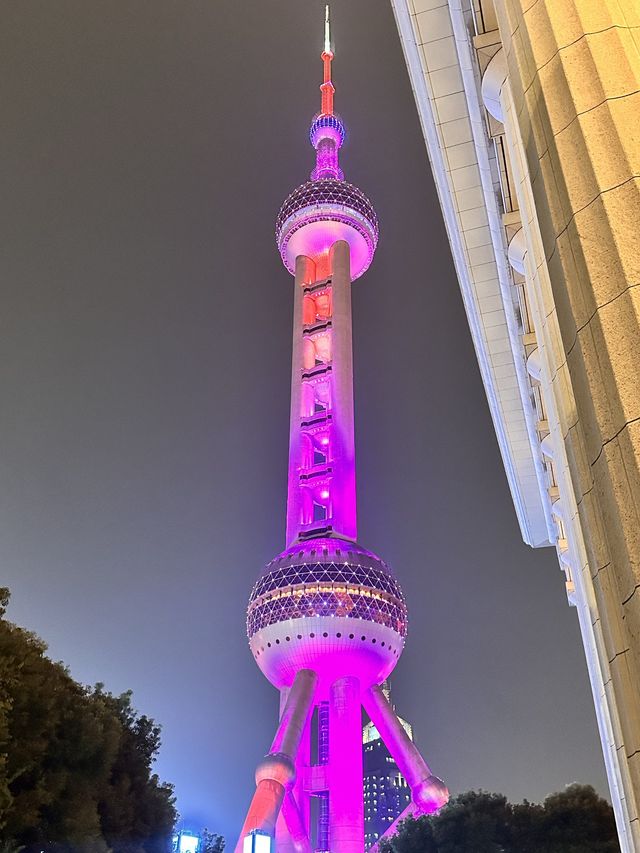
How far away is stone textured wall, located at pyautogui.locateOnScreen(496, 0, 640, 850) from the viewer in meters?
5.46

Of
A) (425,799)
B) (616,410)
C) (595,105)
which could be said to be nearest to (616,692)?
(616,410)

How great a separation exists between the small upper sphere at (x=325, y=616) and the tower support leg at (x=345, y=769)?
1.56 m

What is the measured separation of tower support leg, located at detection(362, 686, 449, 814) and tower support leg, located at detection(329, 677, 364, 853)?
1620 mm

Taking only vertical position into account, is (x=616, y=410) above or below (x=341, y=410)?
below

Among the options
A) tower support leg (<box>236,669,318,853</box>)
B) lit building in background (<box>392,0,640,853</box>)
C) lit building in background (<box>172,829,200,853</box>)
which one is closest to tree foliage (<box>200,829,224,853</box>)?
lit building in background (<box>172,829,200,853</box>)

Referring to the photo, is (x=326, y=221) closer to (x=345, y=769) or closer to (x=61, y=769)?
(x=345, y=769)

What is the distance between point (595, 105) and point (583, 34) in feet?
2.66

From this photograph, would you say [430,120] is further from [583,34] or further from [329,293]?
[329,293]

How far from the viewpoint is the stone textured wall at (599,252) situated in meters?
5.46

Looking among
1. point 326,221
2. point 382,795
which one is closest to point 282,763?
point 326,221

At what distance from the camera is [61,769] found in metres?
22.3

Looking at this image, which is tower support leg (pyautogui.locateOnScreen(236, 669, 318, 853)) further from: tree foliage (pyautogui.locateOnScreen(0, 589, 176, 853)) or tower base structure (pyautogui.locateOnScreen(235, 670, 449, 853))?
tree foliage (pyautogui.locateOnScreen(0, 589, 176, 853))

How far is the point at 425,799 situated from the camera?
5331 centimetres

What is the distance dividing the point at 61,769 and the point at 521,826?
845 inches
